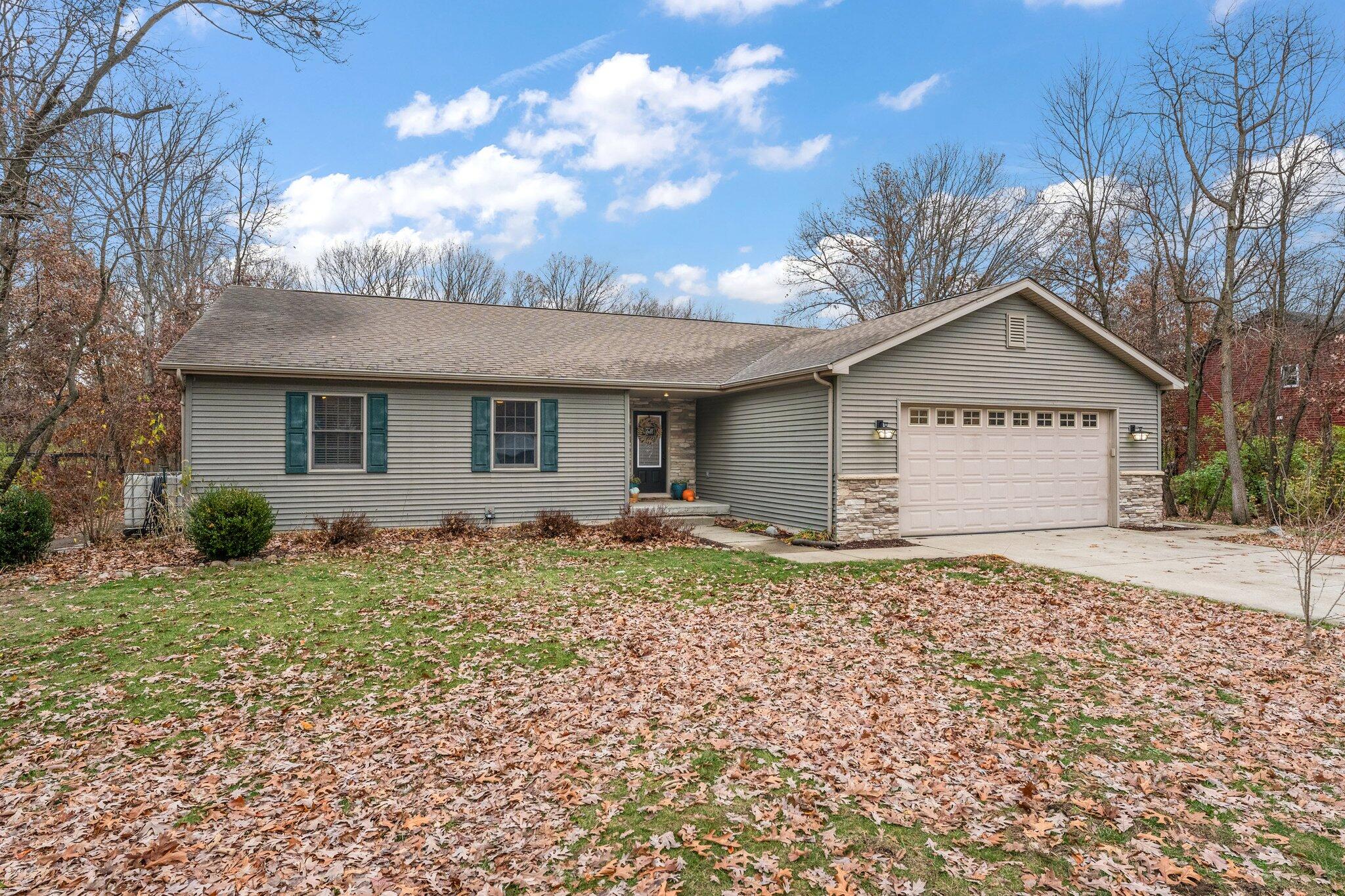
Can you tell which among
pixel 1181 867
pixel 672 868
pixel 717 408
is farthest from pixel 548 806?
pixel 717 408

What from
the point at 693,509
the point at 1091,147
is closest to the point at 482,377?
the point at 693,509

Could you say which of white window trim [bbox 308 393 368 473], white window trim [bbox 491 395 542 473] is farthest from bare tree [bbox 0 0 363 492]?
white window trim [bbox 491 395 542 473]

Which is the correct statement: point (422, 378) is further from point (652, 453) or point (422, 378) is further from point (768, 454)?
point (768, 454)

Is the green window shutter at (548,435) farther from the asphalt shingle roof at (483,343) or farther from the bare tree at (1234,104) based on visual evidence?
the bare tree at (1234,104)

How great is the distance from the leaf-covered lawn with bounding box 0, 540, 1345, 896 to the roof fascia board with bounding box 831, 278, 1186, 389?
5.26 m

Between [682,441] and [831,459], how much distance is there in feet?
17.2

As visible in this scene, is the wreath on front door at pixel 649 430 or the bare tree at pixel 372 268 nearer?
A: the wreath on front door at pixel 649 430

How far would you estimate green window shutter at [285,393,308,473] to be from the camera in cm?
1162

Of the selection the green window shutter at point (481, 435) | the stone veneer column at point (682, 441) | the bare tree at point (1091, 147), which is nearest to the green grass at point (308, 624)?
the green window shutter at point (481, 435)

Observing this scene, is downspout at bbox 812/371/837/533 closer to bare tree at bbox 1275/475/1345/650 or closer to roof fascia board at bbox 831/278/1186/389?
roof fascia board at bbox 831/278/1186/389

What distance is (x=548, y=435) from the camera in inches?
519

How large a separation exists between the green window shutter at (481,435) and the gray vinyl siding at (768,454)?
5032 mm

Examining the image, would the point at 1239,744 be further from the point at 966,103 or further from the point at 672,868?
the point at 966,103

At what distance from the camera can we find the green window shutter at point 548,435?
43.2 ft
